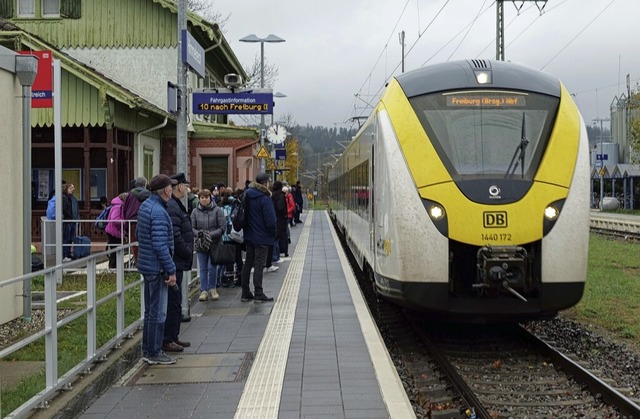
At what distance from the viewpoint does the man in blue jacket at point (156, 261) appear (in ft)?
24.0

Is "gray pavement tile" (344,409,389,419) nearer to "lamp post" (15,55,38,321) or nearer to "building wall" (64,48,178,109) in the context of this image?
"lamp post" (15,55,38,321)

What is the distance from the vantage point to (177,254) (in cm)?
826

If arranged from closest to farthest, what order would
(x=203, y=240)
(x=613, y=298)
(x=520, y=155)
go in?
1. (x=520, y=155)
2. (x=203, y=240)
3. (x=613, y=298)

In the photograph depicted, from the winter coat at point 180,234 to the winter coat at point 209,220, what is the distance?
10.4ft

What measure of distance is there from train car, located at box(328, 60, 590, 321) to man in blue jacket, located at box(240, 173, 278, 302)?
284 cm

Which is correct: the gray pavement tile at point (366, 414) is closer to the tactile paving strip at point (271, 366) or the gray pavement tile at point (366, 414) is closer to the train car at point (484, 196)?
the tactile paving strip at point (271, 366)

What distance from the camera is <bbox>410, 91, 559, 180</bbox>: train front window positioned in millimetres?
8477

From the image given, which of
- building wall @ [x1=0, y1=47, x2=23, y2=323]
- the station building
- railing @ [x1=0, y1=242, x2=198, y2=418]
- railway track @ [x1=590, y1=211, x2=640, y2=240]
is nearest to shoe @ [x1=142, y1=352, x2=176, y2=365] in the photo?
railing @ [x1=0, y1=242, x2=198, y2=418]

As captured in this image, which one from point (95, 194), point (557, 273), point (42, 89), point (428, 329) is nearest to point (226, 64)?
point (95, 194)

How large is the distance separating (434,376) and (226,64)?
27.1 meters

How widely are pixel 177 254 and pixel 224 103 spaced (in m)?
4.34

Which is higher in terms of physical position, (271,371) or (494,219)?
(494,219)

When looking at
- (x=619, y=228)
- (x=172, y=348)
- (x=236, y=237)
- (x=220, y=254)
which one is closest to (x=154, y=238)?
(x=172, y=348)

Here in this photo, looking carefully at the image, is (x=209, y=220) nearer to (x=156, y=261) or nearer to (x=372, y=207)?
(x=372, y=207)
